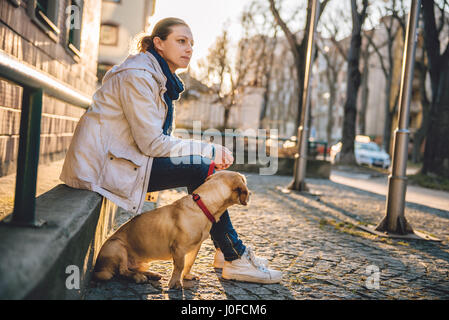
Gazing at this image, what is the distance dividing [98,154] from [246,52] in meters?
28.6

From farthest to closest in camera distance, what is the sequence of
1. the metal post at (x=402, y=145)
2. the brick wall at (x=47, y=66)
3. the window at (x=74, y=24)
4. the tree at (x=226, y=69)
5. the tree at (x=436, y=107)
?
1. the tree at (x=226, y=69)
2. the tree at (x=436, y=107)
3. the window at (x=74, y=24)
4. the metal post at (x=402, y=145)
5. the brick wall at (x=47, y=66)

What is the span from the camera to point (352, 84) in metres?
19.2

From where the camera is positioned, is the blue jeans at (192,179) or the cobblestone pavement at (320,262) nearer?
the cobblestone pavement at (320,262)

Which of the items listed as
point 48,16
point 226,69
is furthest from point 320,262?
point 226,69

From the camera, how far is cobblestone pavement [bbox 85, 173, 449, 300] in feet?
10.1

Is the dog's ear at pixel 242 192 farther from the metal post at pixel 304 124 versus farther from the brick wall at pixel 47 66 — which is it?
the metal post at pixel 304 124

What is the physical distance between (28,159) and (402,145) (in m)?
4.89

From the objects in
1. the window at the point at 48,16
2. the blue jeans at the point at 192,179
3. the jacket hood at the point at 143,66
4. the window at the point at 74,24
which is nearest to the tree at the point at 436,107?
the window at the point at 74,24

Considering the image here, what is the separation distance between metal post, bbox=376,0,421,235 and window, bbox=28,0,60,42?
4668 mm

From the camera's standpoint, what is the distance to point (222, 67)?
29438 mm

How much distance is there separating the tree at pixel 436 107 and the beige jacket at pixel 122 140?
548 inches

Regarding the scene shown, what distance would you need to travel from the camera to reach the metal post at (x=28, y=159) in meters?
2.02

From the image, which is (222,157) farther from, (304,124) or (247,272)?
(304,124)
